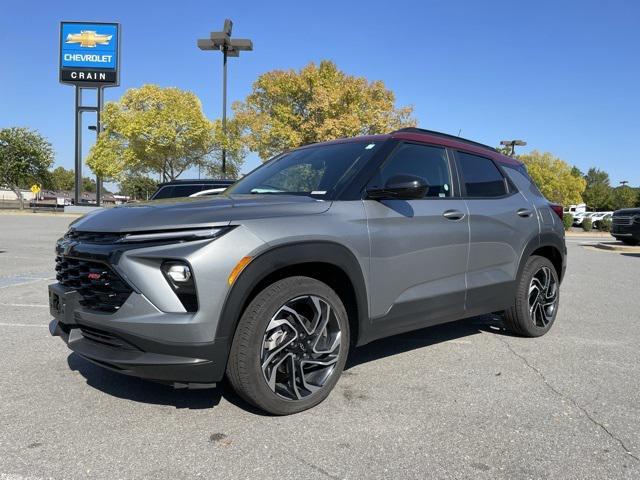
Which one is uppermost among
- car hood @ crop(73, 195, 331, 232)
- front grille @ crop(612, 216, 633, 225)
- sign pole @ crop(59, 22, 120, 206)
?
sign pole @ crop(59, 22, 120, 206)

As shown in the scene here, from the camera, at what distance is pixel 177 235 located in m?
2.78

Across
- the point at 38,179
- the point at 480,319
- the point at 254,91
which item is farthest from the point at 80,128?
the point at 480,319

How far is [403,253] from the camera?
363cm

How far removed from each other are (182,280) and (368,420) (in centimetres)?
Result: 140

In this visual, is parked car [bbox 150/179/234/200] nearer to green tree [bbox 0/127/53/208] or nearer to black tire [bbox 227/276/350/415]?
black tire [bbox 227/276/350/415]

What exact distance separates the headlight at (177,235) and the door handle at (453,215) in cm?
193

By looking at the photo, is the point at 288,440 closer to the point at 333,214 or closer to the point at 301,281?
the point at 301,281

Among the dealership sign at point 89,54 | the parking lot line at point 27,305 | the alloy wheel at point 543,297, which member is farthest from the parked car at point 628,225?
the dealership sign at point 89,54

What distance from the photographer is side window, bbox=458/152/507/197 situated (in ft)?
14.6

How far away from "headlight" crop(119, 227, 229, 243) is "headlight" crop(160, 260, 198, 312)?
0.46ft

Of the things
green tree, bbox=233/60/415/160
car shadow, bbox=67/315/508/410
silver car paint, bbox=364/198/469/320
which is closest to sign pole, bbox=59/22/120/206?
green tree, bbox=233/60/415/160

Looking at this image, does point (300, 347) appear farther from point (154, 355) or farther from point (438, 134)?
point (438, 134)

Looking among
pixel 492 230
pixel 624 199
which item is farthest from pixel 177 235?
pixel 624 199

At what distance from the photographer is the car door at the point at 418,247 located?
352 cm
